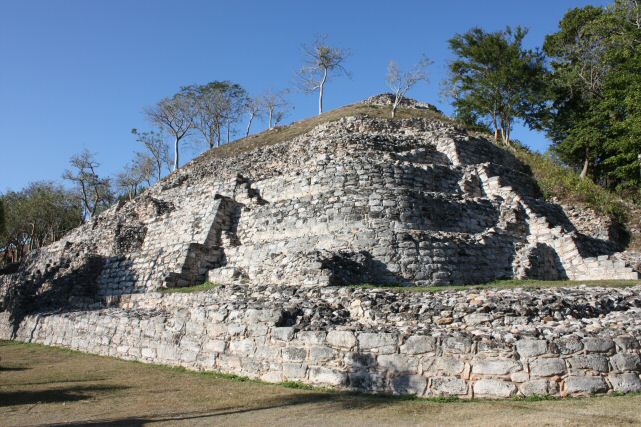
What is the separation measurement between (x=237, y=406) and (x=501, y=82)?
95.0 feet

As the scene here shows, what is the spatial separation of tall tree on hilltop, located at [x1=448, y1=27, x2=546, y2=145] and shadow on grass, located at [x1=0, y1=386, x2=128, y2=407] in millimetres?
27103

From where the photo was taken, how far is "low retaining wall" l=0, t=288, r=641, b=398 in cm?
725

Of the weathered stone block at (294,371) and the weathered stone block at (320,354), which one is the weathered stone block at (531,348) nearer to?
the weathered stone block at (320,354)

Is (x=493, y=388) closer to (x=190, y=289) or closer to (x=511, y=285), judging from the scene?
(x=511, y=285)

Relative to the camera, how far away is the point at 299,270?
12.8 m

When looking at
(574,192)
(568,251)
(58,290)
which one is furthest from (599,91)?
(58,290)

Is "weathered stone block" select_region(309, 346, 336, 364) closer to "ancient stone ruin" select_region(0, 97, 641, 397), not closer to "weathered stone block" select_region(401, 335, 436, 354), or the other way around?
"ancient stone ruin" select_region(0, 97, 641, 397)

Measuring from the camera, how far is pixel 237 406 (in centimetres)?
736

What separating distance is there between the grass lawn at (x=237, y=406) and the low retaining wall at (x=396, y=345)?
322mm

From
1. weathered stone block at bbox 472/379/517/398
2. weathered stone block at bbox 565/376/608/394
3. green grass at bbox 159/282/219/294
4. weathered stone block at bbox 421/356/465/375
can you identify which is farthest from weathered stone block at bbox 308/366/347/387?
green grass at bbox 159/282/219/294

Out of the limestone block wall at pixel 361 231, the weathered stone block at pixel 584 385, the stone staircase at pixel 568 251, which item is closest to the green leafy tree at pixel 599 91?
the limestone block wall at pixel 361 231

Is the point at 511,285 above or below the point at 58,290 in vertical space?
above

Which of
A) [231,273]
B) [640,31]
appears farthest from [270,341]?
[640,31]

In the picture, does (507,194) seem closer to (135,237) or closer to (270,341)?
(270,341)
